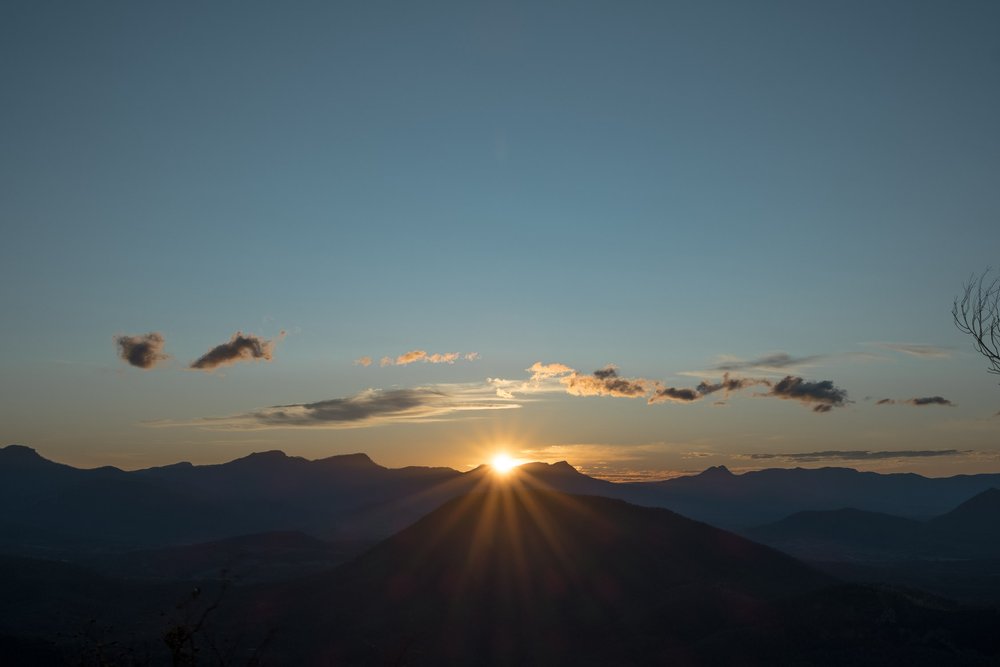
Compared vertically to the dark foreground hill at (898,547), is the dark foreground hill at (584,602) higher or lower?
higher

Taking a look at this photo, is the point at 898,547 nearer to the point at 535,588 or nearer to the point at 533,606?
the point at 535,588

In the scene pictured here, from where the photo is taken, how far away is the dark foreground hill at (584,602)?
40.3m

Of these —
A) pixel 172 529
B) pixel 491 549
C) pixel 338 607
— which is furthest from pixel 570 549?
pixel 172 529

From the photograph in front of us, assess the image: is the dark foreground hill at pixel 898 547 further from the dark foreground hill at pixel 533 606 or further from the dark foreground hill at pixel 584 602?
the dark foreground hill at pixel 533 606

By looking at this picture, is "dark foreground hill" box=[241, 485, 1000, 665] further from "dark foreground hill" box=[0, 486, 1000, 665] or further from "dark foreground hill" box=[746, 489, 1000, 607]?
"dark foreground hill" box=[746, 489, 1000, 607]

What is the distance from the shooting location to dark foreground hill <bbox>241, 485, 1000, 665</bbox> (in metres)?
40.3

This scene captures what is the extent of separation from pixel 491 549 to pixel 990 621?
3875 centimetres

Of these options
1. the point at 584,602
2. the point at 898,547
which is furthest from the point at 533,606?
the point at 898,547

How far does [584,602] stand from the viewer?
5675 centimetres

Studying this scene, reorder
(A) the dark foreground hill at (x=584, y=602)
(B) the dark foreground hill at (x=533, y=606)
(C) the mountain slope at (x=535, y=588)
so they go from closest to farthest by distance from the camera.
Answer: (B) the dark foreground hill at (x=533, y=606), (A) the dark foreground hill at (x=584, y=602), (C) the mountain slope at (x=535, y=588)

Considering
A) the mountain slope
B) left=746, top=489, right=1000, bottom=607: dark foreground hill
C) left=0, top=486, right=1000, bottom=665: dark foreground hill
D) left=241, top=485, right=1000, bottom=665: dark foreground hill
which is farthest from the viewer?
left=746, top=489, right=1000, bottom=607: dark foreground hill

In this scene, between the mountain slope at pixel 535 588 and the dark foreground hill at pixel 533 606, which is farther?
the mountain slope at pixel 535 588

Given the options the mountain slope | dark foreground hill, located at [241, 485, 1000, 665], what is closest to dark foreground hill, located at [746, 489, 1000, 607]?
the mountain slope

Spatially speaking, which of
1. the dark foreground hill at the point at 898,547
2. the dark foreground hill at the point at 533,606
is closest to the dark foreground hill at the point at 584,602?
the dark foreground hill at the point at 533,606
